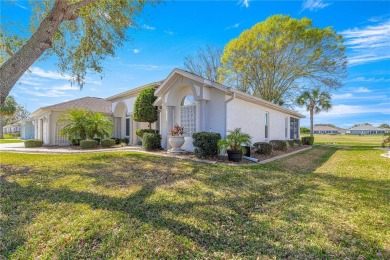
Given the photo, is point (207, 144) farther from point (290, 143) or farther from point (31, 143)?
point (31, 143)

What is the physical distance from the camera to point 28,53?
251 inches

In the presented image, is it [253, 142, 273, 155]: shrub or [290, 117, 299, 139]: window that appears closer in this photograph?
[253, 142, 273, 155]: shrub

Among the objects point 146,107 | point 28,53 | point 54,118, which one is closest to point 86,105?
point 54,118

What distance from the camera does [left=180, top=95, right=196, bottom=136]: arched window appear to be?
12352mm

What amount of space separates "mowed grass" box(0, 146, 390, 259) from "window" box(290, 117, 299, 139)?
53.9 feet

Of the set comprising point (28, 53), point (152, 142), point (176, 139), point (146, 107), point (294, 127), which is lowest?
point (152, 142)

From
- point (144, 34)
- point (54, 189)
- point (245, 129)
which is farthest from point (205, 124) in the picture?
point (54, 189)

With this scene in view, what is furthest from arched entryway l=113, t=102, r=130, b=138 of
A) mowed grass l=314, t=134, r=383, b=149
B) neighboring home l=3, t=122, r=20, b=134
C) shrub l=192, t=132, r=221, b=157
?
neighboring home l=3, t=122, r=20, b=134

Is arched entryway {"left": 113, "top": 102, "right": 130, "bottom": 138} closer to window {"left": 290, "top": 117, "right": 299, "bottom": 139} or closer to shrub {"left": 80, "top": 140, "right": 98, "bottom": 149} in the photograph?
shrub {"left": 80, "top": 140, "right": 98, "bottom": 149}

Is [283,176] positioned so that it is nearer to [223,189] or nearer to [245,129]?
[223,189]

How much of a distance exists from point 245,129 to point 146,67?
28.9 feet

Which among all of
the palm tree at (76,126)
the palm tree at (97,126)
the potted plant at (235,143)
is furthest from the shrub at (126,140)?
the potted plant at (235,143)

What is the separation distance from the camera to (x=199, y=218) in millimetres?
3957

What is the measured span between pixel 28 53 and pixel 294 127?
24288mm
